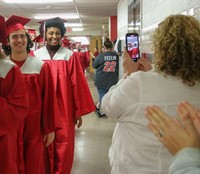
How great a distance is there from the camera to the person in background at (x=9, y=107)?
184 cm

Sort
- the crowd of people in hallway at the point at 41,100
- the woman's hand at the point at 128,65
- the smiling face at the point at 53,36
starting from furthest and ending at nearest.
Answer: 1. the smiling face at the point at 53,36
2. the crowd of people in hallway at the point at 41,100
3. the woman's hand at the point at 128,65

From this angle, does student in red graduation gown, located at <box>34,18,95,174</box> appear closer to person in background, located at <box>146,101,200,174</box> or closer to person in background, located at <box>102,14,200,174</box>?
person in background, located at <box>102,14,200,174</box>

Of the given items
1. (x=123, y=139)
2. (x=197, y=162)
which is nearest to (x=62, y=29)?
(x=123, y=139)

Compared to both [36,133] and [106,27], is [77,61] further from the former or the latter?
[106,27]

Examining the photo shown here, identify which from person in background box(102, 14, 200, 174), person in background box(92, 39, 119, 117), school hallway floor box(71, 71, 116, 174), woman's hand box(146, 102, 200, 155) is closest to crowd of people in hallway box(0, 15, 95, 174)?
school hallway floor box(71, 71, 116, 174)

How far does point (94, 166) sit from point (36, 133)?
1.52 metres

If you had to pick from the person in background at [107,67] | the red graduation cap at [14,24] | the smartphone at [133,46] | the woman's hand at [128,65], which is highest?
the red graduation cap at [14,24]

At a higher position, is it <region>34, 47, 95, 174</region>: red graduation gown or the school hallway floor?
<region>34, 47, 95, 174</region>: red graduation gown

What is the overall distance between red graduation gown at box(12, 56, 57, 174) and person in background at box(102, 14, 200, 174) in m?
1.09

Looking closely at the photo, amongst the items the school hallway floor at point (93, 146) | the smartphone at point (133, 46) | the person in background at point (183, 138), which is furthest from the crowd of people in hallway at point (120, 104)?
the school hallway floor at point (93, 146)

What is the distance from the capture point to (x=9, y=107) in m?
1.85

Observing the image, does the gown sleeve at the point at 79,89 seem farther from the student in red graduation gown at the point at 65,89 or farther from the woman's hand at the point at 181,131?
Answer: the woman's hand at the point at 181,131

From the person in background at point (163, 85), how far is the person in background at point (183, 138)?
0.50 metres

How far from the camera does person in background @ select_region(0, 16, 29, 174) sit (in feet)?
6.04
